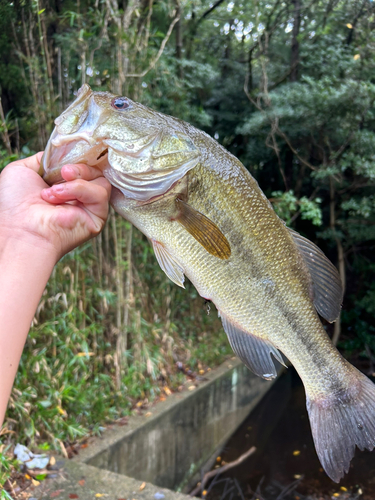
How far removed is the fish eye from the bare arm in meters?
0.20

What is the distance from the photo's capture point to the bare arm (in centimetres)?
100

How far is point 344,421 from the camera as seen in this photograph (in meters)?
1.30

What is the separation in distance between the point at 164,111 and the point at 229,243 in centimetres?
401

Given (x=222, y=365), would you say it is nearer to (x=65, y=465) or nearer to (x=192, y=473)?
(x=192, y=473)

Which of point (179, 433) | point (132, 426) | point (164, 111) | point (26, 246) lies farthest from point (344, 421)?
point (164, 111)

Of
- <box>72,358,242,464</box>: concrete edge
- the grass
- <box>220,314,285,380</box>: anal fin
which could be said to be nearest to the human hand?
<box>220,314,285,380</box>: anal fin

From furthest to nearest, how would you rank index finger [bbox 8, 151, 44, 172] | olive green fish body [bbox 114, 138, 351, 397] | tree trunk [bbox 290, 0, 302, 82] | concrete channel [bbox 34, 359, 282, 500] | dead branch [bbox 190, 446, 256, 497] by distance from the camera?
tree trunk [bbox 290, 0, 302, 82] → dead branch [bbox 190, 446, 256, 497] → concrete channel [bbox 34, 359, 282, 500] → index finger [bbox 8, 151, 44, 172] → olive green fish body [bbox 114, 138, 351, 397]

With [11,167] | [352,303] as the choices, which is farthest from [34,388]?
[352,303]

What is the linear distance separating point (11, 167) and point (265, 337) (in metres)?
1.00

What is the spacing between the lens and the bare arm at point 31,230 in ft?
3.29

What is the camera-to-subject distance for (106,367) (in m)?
3.71

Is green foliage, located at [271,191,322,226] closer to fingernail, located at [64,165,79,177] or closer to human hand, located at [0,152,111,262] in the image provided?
human hand, located at [0,152,111,262]

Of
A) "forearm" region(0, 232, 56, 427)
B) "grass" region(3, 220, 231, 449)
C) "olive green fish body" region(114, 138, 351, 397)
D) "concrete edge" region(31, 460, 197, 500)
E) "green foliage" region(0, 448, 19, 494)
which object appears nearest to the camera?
"forearm" region(0, 232, 56, 427)

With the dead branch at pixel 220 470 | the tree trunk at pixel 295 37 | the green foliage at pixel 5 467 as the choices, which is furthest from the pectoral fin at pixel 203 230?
the tree trunk at pixel 295 37
